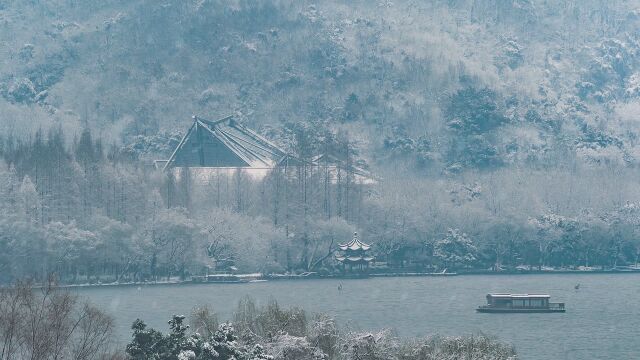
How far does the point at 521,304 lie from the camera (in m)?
136

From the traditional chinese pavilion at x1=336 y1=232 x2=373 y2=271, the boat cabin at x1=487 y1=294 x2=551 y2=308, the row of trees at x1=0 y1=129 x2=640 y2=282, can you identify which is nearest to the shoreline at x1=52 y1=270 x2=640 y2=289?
the traditional chinese pavilion at x1=336 y1=232 x2=373 y2=271

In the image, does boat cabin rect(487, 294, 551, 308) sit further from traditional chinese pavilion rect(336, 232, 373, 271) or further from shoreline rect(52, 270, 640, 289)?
traditional chinese pavilion rect(336, 232, 373, 271)

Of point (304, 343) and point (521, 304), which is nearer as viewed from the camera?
point (304, 343)

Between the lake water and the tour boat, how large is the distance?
1352 millimetres

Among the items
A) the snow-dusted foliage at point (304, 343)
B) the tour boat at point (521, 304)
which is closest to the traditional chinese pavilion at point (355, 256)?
the tour boat at point (521, 304)

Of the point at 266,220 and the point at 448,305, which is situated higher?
the point at 266,220

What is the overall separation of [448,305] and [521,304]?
6112mm

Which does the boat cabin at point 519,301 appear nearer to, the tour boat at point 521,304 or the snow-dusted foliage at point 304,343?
the tour boat at point 521,304

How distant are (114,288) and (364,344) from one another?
85.6 meters

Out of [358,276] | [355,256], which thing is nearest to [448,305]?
[358,276]

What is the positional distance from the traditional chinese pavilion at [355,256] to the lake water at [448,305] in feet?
22.3

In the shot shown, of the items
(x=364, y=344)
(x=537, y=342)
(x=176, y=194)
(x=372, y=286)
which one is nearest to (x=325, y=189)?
(x=176, y=194)

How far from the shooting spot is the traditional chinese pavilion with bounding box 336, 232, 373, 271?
570 feet

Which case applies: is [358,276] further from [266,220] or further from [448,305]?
[448,305]
